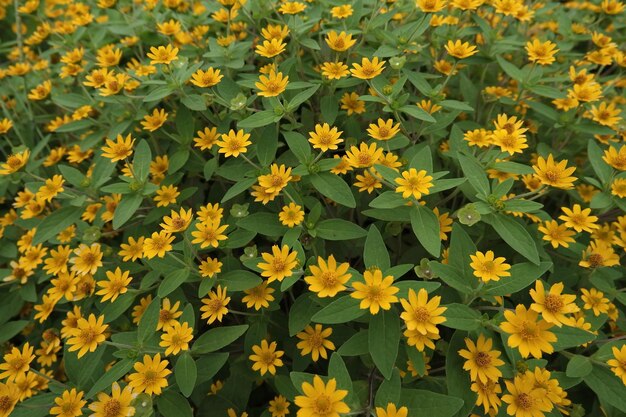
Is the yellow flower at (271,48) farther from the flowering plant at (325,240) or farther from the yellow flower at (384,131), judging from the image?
the yellow flower at (384,131)

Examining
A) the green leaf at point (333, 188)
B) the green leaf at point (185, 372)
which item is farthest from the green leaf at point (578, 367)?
the green leaf at point (185, 372)

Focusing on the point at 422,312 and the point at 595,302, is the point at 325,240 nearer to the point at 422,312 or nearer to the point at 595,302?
the point at 422,312

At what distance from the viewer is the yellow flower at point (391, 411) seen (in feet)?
4.75

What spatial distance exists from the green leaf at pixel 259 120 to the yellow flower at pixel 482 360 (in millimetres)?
1237

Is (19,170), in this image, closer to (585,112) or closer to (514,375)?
(514,375)

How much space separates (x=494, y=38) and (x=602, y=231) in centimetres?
125

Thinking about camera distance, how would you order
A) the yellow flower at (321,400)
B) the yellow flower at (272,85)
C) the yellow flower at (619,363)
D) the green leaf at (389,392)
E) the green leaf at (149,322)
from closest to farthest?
the yellow flower at (321,400) < the green leaf at (389,392) < the yellow flower at (619,363) < the green leaf at (149,322) < the yellow flower at (272,85)

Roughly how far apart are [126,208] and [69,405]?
2.78 ft

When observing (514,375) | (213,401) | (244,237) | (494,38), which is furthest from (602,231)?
(213,401)

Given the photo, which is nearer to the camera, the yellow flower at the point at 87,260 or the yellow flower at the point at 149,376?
the yellow flower at the point at 149,376

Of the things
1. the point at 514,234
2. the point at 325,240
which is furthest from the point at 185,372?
the point at 514,234

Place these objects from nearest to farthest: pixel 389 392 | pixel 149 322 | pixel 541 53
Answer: pixel 389 392
pixel 149 322
pixel 541 53

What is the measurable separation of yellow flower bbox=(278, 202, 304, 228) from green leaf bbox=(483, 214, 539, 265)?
2.54 feet

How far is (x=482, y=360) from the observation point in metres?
1.54
